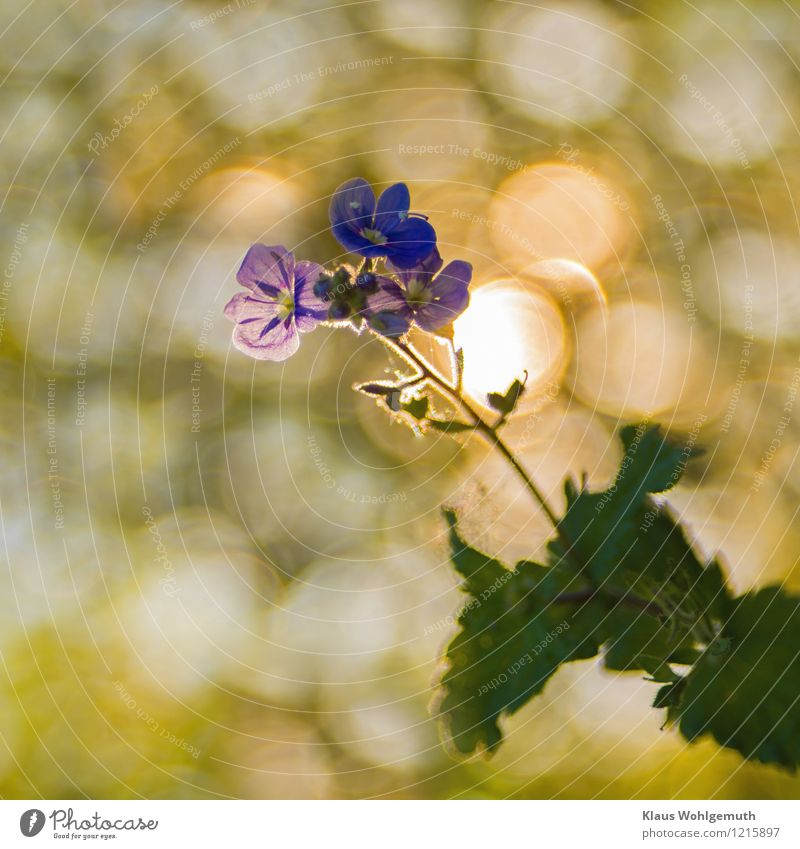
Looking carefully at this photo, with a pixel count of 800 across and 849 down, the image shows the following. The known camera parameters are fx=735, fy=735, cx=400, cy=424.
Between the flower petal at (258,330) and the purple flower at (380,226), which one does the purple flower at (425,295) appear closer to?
the purple flower at (380,226)

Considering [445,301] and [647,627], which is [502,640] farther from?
[445,301]

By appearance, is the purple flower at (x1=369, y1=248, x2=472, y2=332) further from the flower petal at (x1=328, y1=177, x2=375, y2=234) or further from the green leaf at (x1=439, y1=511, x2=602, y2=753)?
the green leaf at (x1=439, y1=511, x2=602, y2=753)

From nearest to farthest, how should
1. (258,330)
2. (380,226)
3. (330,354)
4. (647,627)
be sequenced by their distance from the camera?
(647,627), (380,226), (258,330), (330,354)

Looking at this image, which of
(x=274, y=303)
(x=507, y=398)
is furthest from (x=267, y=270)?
(x=507, y=398)

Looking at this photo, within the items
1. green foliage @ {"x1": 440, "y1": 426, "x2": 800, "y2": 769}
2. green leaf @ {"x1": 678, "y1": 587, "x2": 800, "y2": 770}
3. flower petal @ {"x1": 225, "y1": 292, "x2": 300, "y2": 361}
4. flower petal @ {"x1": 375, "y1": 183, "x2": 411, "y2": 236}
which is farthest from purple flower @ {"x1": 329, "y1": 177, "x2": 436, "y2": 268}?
green leaf @ {"x1": 678, "y1": 587, "x2": 800, "y2": 770}

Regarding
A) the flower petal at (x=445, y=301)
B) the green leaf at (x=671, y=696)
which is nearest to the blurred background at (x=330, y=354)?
the flower petal at (x=445, y=301)
